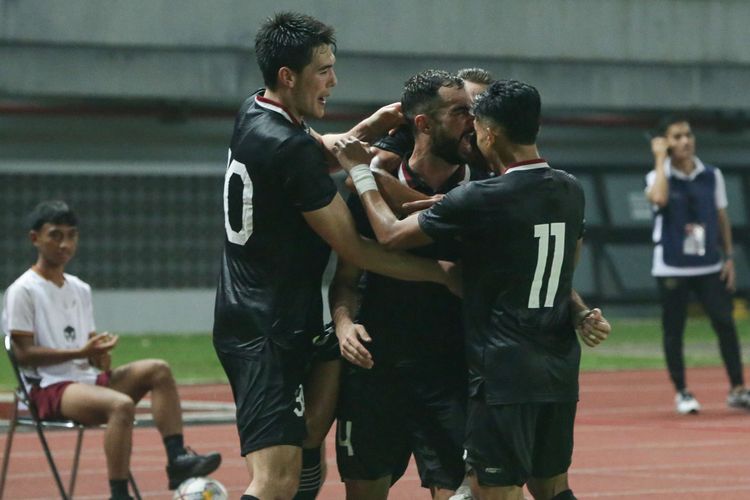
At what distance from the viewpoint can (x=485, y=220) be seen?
243 inches

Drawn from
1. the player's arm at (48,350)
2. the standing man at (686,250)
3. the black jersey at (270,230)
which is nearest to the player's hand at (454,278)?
the black jersey at (270,230)

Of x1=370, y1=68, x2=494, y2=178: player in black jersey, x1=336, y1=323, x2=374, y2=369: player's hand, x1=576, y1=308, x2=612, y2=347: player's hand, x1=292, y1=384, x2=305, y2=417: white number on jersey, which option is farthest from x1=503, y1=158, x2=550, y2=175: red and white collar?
x1=292, y1=384, x2=305, y2=417: white number on jersey

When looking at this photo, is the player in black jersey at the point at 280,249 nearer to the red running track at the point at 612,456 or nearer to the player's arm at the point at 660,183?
the red running track at the point at 612,456

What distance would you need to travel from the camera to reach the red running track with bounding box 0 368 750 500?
9859 mm

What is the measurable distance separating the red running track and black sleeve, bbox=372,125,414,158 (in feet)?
10.7

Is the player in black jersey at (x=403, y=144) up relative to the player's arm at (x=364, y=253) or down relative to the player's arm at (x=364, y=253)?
up

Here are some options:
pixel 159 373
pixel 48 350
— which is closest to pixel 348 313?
pixel 159 373

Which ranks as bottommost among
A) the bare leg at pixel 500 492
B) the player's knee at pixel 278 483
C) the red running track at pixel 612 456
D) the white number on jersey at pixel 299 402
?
the red running track at pixel 612 456

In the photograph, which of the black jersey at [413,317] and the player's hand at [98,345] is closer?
the black jersey at [413,317]

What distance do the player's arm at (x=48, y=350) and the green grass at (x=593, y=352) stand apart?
7238mm

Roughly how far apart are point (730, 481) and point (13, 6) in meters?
15.5

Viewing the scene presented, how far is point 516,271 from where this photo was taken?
6176 mm

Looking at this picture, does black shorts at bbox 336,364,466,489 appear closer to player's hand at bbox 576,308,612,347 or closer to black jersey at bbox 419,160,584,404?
black jersey at bbox 419,160,584,404

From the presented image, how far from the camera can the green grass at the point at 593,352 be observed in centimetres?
1817
